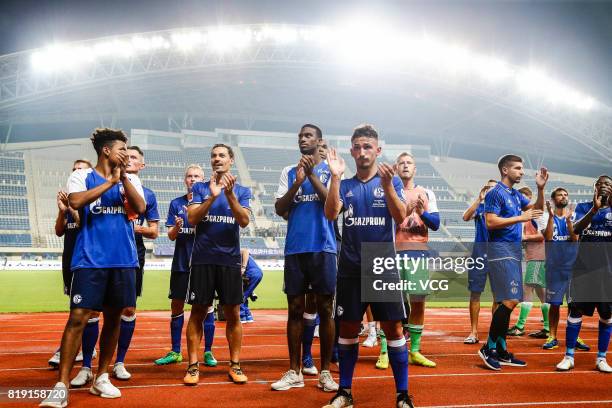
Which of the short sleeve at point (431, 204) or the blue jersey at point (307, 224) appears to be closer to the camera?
the blue jersey at point (307, 224)

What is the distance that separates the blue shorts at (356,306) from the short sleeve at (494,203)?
2200 mm

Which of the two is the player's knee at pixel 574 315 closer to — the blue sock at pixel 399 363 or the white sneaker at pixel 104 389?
the blue sock at pixel 399 363

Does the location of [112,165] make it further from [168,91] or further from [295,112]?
[295,112]

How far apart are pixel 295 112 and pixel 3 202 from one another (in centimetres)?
2214

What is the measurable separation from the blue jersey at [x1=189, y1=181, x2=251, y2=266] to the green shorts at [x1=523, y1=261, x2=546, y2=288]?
5.00m

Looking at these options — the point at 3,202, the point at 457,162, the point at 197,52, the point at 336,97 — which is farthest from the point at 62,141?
the point at 457,162

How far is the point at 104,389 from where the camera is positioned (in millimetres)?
4352

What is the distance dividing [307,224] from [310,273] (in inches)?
17.0

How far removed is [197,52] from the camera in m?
32.2

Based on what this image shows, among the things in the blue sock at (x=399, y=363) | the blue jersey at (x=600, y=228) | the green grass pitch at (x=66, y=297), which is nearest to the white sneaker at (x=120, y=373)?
the blue sock at (x=399, y=363)

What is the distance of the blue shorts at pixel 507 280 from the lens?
5625 millimetres

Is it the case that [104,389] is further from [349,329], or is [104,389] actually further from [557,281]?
[557,281]

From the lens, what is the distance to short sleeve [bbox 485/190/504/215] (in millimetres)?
5789

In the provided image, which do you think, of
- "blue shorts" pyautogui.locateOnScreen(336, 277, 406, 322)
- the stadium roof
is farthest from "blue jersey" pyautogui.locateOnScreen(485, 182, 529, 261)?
the stadium roof
